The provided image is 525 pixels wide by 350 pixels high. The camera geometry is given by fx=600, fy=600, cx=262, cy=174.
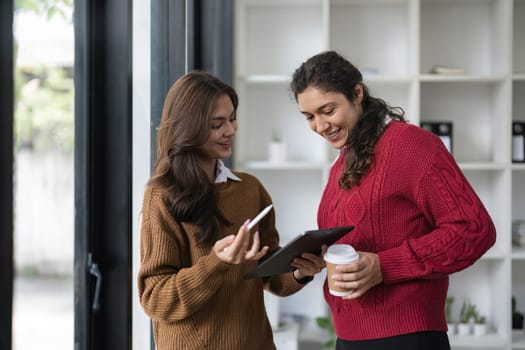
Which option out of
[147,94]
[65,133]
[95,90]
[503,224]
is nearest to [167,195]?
[65,133]

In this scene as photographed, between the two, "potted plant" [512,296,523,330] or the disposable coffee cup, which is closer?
the disposable coffee cup

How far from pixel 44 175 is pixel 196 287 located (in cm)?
41

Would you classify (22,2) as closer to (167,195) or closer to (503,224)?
(167,195)

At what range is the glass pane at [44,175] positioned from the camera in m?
1.11

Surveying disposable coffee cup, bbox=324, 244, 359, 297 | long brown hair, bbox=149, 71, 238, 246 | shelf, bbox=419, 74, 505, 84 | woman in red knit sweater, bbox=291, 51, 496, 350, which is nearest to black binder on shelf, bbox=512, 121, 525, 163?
shelf, bbox=419, 74, 505, 84

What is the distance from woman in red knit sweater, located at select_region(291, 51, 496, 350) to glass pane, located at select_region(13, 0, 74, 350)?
59cm

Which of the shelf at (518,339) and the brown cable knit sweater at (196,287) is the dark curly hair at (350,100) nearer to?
the brown cable knit sweater at (196,287)

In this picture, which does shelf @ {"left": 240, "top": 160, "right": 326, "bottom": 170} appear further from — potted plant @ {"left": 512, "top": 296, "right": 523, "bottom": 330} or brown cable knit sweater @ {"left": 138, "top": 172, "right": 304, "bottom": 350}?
brown cable knit sweater @ {"left": 138, "top": 172, "right": 304, "bottom": 350}

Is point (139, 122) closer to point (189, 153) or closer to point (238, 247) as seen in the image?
point (189, 153)

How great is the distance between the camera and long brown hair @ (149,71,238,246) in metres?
1.42

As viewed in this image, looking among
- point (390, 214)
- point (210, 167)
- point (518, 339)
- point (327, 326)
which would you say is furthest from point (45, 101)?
point (518, 339)

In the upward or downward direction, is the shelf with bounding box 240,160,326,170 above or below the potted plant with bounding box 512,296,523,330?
above

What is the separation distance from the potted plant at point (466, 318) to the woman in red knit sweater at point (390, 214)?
67.8 inches

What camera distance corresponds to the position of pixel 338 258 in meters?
1.39
